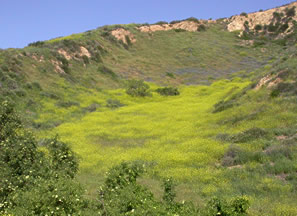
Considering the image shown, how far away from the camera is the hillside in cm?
1104

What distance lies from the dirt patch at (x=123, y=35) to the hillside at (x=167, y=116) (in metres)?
2.90

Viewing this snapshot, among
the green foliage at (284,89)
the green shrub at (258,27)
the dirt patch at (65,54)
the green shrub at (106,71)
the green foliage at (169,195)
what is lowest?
the green foliage at (169,195)

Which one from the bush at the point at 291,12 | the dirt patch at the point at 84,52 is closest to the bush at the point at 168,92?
the dirt patch at the point at 84,52

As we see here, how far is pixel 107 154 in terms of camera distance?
53.5 ft

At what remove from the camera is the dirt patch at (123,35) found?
228ft

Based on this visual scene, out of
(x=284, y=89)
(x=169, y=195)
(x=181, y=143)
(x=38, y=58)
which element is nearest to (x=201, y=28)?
(x=38, y=58)

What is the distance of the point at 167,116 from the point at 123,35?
163 ft

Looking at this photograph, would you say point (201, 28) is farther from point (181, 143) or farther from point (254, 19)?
point (181, 143)

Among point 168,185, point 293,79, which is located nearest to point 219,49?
point 293,79

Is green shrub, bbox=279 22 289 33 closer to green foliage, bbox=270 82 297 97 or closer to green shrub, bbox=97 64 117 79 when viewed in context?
green shrub, bbox=97 64 117 79

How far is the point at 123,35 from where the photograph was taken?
7112 centimetres

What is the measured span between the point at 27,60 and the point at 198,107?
24.6 metres

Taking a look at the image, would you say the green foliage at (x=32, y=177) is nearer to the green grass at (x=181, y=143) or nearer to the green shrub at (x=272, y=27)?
the green grass at (x=181, y=143)

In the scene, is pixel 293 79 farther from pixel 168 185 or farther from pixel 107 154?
pixel 168 185
